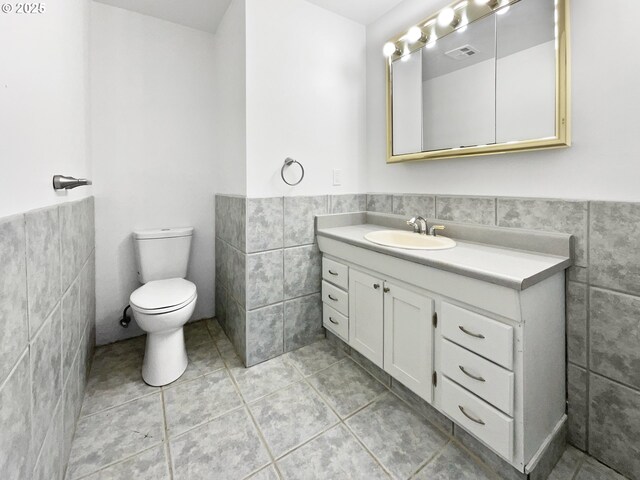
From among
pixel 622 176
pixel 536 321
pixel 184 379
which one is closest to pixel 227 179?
pixel 184 379

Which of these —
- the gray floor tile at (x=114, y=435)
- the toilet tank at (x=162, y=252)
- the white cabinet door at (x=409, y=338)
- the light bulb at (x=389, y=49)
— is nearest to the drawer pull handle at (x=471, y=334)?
the white cabinet door at (x=409, y=338)

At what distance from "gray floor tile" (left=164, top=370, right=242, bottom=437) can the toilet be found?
0.14m

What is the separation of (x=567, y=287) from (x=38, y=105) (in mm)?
2030

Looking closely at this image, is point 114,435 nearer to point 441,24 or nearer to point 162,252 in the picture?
point 162,252

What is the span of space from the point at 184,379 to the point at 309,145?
5.37 ft

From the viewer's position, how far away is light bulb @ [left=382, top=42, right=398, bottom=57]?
6.31 ft

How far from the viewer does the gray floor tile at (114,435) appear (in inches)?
46.8

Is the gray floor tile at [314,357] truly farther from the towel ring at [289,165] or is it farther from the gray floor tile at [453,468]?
the towel ring at [289,165]

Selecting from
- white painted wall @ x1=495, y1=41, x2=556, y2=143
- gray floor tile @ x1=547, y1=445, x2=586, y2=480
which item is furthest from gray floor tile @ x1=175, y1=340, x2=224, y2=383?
white painted wall @ x1=495, y1=41, x2=556, y2=143

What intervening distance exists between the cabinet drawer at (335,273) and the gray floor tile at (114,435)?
1.15m

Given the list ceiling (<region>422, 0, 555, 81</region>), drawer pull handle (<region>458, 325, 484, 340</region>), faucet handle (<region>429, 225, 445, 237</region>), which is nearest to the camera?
drawer pull handle (<region>458, 325, 484, 340</region>)

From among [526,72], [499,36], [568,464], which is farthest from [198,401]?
[499,36]

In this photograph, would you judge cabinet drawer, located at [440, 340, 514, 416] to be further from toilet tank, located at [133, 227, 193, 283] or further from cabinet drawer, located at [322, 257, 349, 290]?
toilet tank, located at [133, 227, 193, 283]

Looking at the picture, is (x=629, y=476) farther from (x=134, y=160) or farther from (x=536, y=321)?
(x=134, y=160)
